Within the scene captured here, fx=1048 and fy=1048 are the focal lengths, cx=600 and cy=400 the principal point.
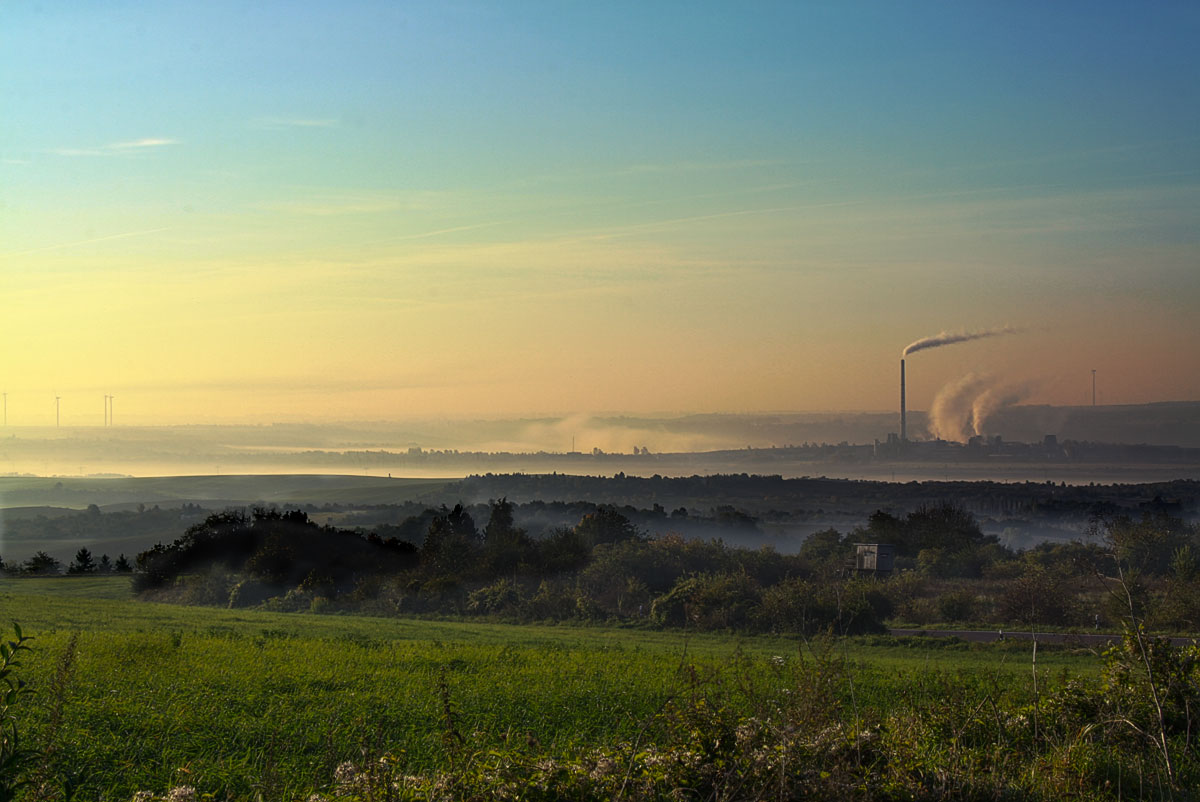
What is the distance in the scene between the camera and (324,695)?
14617 millimetres

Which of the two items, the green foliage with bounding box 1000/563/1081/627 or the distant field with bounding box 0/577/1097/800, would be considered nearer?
the distant field with bounding box 0/577/1097/800

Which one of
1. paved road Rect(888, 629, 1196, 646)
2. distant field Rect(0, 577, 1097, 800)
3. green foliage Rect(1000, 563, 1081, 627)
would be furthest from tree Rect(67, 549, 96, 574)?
green foliage Rect(1000, 563, 1081, 627)

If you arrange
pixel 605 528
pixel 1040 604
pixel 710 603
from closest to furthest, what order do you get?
pixel 710 603 < pixel 1040 604 < pixel 605 528

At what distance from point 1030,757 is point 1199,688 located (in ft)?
8.15

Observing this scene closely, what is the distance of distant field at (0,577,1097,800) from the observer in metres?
10.5

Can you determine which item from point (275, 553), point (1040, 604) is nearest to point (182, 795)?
point (1040, 604)

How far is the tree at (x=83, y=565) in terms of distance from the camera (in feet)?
209

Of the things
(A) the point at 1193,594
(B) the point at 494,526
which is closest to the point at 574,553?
(B) the point at 494,526

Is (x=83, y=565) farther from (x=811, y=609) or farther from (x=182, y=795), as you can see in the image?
(x=182, y=795)

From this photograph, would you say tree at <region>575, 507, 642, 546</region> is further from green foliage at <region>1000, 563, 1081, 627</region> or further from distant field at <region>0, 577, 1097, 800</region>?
distant field at <region>0, 577, 1097, 800</region>

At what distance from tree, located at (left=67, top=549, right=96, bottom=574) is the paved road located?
163ft

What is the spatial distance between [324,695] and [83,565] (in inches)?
2322

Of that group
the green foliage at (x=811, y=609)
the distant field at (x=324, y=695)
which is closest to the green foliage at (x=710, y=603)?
the green foliage at (x=811, y=609)

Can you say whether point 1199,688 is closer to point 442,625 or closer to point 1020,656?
point 1020,656
